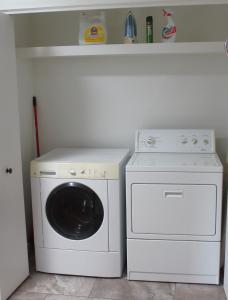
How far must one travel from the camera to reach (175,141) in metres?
3.03

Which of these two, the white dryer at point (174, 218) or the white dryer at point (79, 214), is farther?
the white dryer at point (79, 214)

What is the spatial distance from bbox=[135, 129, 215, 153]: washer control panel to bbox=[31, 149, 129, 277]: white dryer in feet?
0.91

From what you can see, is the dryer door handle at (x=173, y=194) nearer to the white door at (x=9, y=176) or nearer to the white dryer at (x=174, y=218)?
the white dryer at (x=174, y=218)

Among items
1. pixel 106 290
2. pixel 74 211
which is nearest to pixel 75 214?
pixel 74 211

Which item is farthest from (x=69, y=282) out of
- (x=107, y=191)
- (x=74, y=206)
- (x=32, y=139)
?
(x=32, y=139)

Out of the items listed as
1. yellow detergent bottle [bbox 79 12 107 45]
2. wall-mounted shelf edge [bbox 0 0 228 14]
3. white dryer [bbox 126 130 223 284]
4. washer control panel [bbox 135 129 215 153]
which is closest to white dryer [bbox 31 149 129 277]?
white dryer [bbox 126 130 223 284]

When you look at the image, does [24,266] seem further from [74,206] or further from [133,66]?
[133,66]

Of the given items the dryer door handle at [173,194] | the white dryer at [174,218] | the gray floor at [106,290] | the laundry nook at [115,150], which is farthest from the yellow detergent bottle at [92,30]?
the gray floor at [106,290]

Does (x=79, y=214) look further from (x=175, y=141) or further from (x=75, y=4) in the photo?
(x=75, y=4)

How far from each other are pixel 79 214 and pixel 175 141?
921mm

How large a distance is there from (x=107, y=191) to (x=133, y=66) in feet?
3.60

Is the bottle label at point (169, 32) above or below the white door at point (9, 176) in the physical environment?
above

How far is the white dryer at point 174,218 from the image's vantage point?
2.59 metres

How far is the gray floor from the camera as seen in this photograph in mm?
2627
